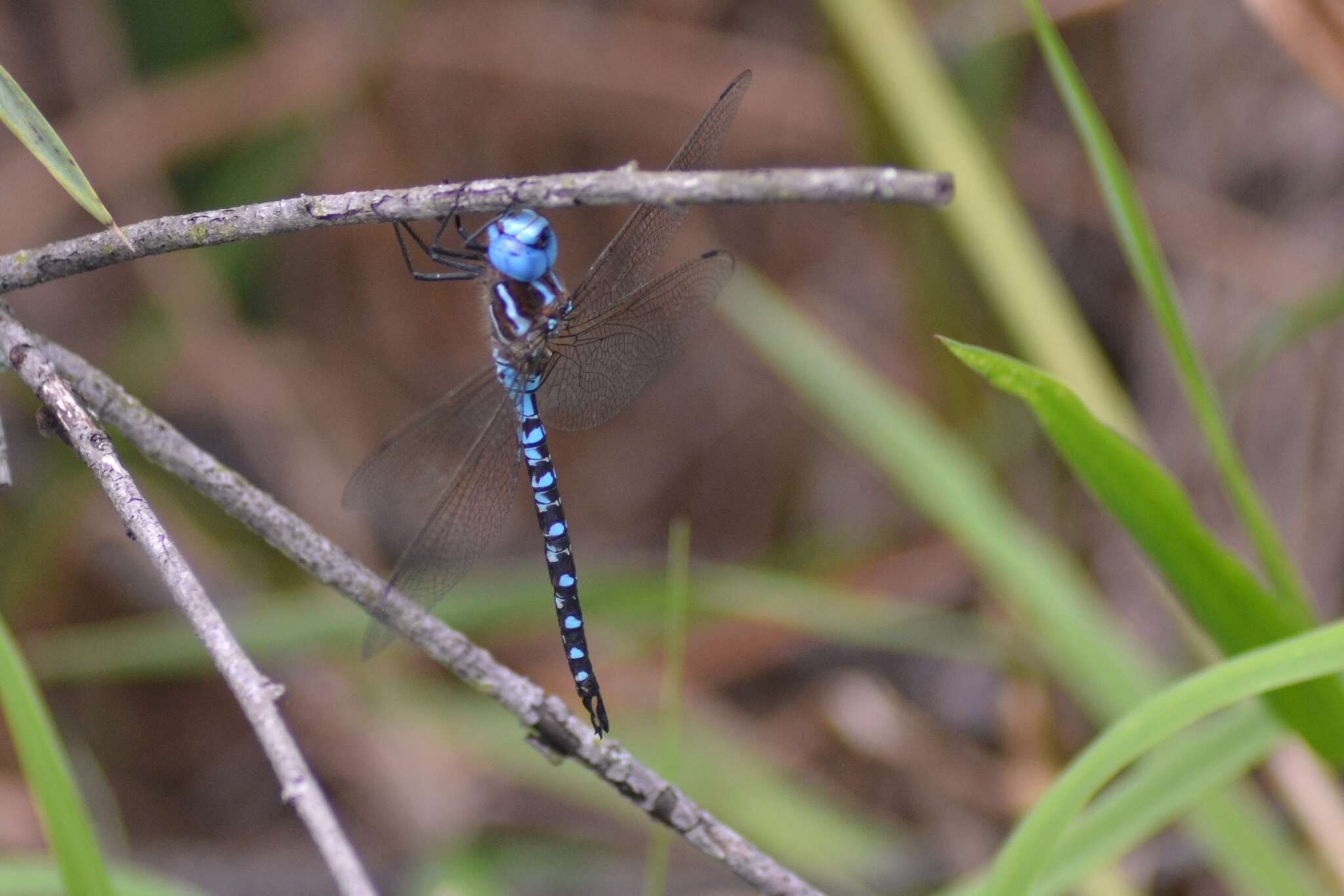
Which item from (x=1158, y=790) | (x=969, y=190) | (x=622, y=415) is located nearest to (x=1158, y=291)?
(x=1158, y=790)

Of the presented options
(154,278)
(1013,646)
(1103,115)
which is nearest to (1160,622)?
(1013,646)

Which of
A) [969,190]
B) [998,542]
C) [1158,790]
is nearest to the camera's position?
[1158,790]

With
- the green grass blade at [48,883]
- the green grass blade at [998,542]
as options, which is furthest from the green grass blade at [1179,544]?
the green grass blade at [48,883]

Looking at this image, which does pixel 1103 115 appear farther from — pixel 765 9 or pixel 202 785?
pixel 202 785

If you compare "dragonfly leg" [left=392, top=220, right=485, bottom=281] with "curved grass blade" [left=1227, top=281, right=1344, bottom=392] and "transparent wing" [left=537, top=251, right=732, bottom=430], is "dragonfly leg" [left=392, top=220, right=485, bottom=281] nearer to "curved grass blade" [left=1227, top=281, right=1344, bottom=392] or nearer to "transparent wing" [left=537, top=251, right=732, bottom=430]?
"transparent wing" [left=537, top=251, right=732, bottom=430]

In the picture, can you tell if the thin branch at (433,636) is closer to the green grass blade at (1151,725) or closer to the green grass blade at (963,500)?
the green grass blade at (1151,725)

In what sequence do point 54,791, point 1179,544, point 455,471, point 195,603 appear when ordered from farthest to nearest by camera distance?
point 455,471
point 1179,544
point 54,791
point 195,603

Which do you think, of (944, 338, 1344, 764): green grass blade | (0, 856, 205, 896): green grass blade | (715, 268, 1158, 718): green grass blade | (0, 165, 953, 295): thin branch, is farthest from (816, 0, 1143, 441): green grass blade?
(0, 856, 205, 896): green grass blade

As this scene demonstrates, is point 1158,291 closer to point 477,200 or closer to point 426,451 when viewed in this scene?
point 477,200
